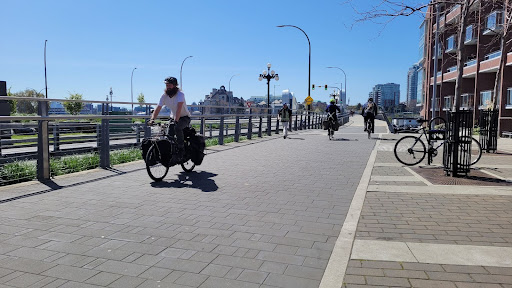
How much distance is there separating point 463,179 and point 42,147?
735cm

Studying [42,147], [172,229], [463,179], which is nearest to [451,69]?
[463,179]

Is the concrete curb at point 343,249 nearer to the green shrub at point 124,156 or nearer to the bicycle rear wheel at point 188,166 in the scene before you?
the bicycle rear wheel at point 188,166

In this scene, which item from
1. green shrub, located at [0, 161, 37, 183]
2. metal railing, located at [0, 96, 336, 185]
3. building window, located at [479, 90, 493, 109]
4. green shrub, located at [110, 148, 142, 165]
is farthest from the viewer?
building window, located at [479, 90, 493, 109]

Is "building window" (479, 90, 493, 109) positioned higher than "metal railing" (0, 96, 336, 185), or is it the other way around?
"building window" (479, 90, 493, 109)

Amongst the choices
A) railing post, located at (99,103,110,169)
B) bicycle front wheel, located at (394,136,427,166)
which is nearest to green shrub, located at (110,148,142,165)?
railing post, located at (99,103,110,169)

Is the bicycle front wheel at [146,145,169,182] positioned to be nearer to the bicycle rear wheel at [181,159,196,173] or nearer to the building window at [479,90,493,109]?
the bicycle rear wheel at [181,159,196,173]

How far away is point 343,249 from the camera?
3.81 meters

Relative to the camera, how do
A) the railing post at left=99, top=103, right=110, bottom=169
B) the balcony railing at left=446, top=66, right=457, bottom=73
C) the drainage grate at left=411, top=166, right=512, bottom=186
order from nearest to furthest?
A: the drainage grate at left=411, top=166, right=512, bottom=186, the railing post at left=99, top=103, right=110, bottom=169, the balcony railing at left=446, top=66, right=457, bottom=73

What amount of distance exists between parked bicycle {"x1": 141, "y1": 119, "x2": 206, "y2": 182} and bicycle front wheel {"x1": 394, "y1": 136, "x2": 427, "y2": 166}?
4.44 m

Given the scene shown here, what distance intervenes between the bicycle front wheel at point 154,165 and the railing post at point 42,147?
168 centimetres

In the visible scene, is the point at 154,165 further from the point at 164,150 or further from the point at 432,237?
the point at 432,237

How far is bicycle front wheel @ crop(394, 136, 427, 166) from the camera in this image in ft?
29.8

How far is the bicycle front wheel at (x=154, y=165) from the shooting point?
6.84 meters

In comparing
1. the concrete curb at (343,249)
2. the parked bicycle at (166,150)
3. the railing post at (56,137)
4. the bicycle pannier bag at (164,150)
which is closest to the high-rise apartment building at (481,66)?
the parked bicycle at (166,150)
